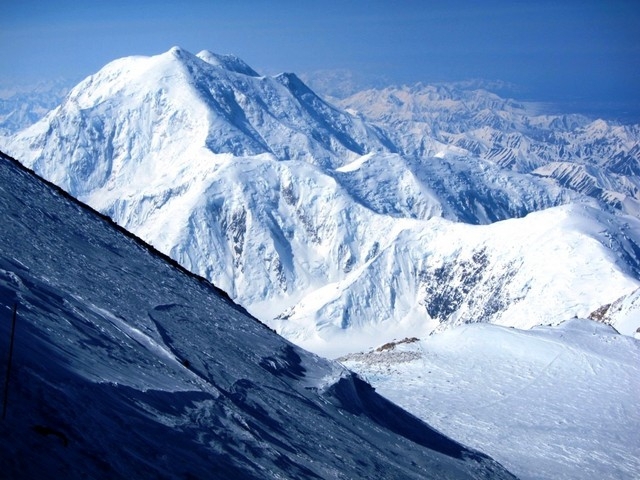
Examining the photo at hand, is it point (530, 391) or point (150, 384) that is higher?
point (530, 391)

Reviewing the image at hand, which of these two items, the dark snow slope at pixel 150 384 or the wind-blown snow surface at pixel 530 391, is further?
the wind-blown snow surface at pixel 530 391

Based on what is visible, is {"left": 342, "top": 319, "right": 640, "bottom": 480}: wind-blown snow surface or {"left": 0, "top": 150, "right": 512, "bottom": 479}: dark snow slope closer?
{"left": 0, "top": 150, "right": 512, "bottom": 479}: dark snow slope

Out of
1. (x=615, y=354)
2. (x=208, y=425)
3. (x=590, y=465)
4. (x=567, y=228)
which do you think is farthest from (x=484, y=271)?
(x=208, y=425)

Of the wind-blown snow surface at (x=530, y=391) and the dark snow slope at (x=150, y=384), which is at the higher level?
the wind-blown snow surface at (x=530, y=391)

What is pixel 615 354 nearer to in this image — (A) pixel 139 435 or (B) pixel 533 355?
(B) pixel 533 355

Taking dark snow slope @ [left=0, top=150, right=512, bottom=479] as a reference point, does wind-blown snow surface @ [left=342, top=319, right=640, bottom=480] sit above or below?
above
